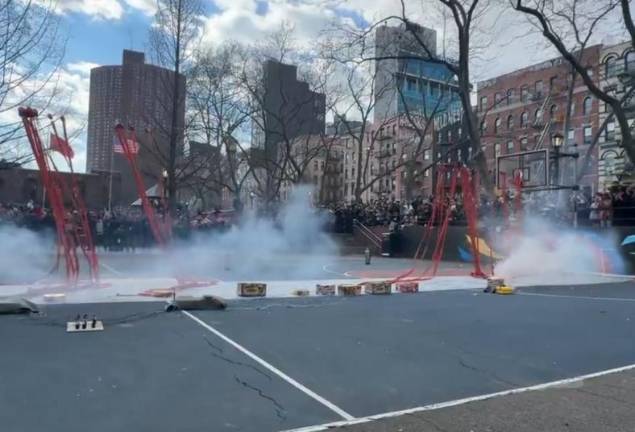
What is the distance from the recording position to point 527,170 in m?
27.5

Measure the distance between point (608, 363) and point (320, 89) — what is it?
35.0 m

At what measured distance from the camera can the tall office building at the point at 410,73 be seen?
31031 mm

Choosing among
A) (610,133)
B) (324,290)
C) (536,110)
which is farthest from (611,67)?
(324,290)

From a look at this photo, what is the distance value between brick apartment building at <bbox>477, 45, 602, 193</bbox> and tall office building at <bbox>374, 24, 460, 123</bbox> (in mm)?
11314

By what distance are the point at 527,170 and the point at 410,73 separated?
16.9 m

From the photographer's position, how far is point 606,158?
52.8 meters

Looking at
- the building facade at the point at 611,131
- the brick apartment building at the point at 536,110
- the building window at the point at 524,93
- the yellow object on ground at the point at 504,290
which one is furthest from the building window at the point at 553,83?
the yellow object on ground at the point at 504,290

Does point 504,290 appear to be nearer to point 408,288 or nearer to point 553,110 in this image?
point 408,288

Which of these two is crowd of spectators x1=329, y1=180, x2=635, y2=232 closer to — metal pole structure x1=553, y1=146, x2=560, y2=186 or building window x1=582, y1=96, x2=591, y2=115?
metal pole structure x1=553, y1=146, x2=560, y2=186

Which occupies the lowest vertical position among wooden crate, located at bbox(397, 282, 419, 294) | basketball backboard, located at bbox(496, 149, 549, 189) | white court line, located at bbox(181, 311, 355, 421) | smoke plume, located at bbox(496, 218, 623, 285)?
white court line, located at bbox(181, 311, 355, 421)

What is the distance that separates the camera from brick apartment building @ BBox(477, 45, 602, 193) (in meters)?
53.2

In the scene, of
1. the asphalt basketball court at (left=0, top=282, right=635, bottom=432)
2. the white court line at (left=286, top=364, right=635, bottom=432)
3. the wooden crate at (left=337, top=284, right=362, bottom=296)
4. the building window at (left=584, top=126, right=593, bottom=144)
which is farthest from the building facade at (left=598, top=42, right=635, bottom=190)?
the white court line at (left=286, top=364, right=635, bottom=432)

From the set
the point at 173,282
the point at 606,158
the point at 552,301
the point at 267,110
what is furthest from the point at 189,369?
the point at 606,158

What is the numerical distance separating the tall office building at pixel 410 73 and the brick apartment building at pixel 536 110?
37.1ft
